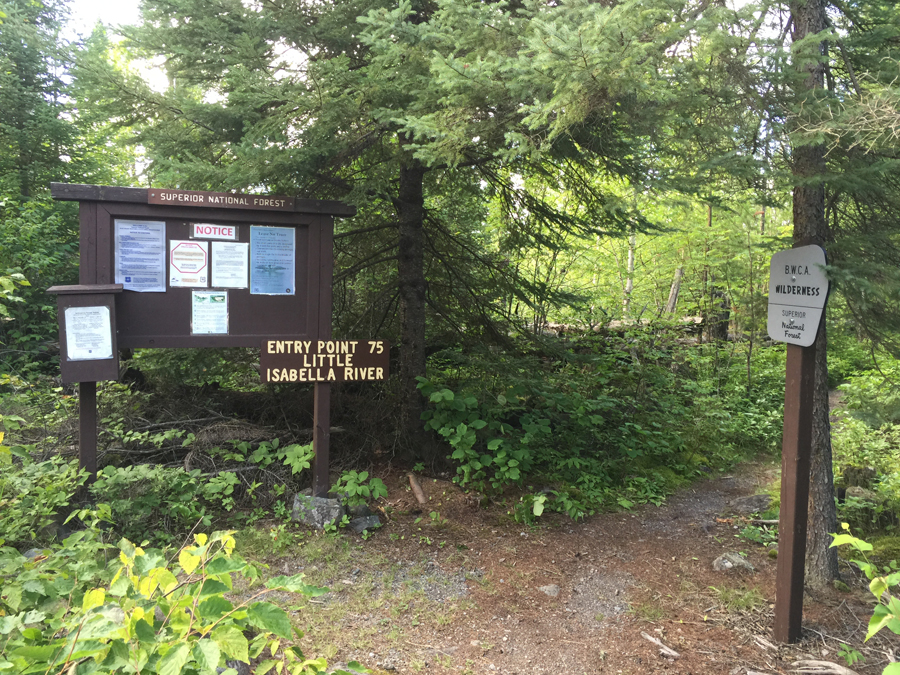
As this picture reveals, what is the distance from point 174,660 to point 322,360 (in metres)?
3.90

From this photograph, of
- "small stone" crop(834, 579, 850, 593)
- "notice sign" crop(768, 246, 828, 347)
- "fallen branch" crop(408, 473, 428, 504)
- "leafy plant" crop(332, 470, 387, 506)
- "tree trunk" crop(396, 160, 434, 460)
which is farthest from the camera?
"tree trunk" crop(396, 160, 434, 460)

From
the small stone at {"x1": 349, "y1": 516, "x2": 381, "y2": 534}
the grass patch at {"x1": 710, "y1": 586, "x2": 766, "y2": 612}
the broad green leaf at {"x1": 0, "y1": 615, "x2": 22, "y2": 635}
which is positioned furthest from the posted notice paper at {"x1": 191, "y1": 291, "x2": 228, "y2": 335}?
the grass patch at {"x1": 710, "y1": 586, "x2": 766, "y2": 612}

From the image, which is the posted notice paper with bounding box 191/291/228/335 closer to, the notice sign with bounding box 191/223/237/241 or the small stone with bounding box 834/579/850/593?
the notice sign with bounding box 191/223/237/241

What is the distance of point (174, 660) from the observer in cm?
137

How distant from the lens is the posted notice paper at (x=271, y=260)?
505 centimetres

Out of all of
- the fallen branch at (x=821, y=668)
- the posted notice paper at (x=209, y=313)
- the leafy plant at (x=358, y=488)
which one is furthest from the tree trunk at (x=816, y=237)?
the posted notice paper at (x=209, y=313)

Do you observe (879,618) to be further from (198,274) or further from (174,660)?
(198,274)

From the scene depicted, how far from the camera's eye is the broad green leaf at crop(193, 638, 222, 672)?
1.35 metres

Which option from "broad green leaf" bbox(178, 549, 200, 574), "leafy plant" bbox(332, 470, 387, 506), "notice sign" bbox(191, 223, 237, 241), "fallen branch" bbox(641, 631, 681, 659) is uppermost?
"notice sign" bbox(191, 223, 237, 241)

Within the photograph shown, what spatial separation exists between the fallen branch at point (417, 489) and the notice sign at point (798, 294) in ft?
11.1

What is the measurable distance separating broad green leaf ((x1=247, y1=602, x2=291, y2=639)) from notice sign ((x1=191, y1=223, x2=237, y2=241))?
400cm

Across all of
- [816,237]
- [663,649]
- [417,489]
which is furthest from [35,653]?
[816,237]

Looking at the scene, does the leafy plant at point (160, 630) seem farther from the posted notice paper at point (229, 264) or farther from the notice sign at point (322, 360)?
the posted notice paper at point (229, 264)

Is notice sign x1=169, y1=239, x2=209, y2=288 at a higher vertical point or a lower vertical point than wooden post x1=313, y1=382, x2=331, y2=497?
higher
